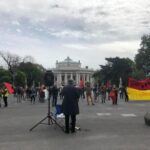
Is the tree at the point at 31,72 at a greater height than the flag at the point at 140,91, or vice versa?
the tree at the point at 31,72

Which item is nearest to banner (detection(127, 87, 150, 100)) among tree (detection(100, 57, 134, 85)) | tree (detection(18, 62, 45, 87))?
tree (detection(18, 62, 45, 87))

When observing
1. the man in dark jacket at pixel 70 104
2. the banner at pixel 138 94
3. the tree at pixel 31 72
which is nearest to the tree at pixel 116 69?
the tree at pixel 31 72

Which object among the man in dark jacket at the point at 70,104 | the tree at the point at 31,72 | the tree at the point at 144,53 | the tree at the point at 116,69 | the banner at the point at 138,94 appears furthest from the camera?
the tree at the point at 116,69

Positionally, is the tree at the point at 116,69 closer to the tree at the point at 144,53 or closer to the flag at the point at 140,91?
the tree at the point at 144,53

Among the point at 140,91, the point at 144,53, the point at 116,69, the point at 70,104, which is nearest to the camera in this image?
the point at 70,104

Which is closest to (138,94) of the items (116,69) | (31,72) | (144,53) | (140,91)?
(140,91)

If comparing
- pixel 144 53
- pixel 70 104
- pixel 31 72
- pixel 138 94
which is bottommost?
pixel 70 104

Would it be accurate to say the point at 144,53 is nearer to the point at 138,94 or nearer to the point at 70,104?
the point at 138,94

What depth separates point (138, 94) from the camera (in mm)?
44656

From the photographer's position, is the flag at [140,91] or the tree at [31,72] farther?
the tree at [31,72]

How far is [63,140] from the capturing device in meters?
13.6

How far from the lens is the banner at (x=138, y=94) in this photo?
145 feet

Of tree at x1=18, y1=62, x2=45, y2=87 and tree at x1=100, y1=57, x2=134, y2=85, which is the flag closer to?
tree at x1=18, y1=62, x2=45, y2=87

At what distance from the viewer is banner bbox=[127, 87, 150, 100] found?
145ft
